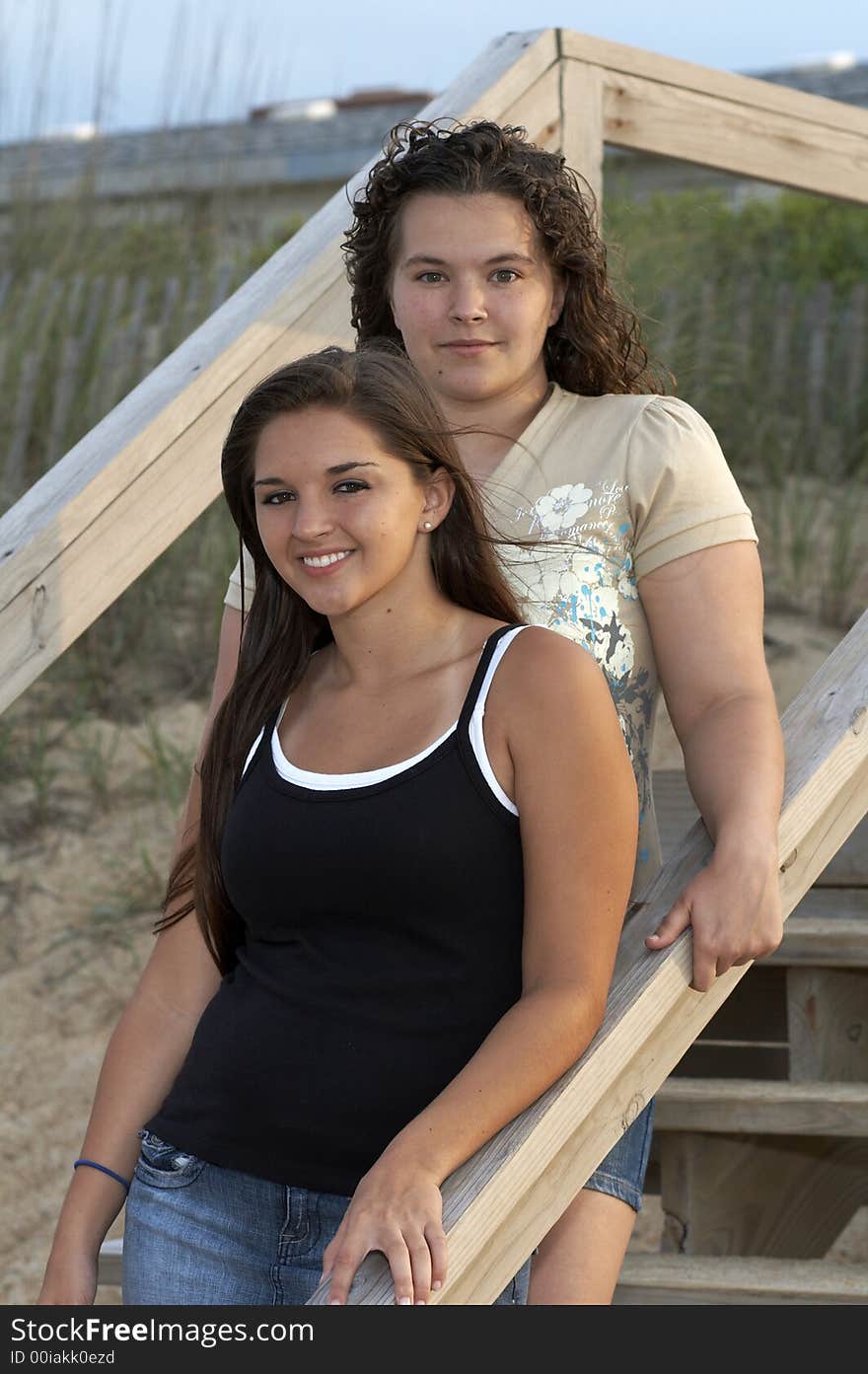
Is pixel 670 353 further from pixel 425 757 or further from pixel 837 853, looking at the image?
pixel 425 757

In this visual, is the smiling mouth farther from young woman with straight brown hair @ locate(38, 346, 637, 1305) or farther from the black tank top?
the black tank top

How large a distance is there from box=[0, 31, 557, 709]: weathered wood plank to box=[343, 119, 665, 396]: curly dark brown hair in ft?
0.93

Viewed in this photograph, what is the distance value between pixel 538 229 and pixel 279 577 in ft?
1.78

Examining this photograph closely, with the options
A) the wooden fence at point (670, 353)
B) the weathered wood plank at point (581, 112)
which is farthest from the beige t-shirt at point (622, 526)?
the wooden fence at point (670, 353)

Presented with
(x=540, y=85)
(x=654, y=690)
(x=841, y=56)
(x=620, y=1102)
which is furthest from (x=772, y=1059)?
(x=841, y=56)

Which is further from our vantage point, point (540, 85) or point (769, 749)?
point (540, 85)

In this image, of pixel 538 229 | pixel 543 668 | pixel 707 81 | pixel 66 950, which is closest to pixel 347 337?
pixel 538 229

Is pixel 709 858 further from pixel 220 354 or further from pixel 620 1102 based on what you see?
pixel 220 354

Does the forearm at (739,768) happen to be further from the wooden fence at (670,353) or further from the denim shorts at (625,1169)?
the wooden fence at (670,353)

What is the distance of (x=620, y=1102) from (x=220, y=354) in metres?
1.27

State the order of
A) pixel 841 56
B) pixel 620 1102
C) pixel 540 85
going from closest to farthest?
1. pixel 620 1102
2. pixel 540 85
3. pixel 841 56

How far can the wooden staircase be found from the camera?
7.67 feet

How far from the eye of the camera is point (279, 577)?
6.33 feet

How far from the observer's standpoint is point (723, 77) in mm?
3043
